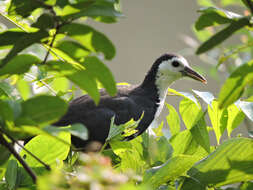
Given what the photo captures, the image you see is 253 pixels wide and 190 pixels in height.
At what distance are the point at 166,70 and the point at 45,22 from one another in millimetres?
1506

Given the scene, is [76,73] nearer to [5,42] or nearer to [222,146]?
[5,42]

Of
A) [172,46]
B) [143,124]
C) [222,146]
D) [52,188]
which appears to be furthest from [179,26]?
[52,188]

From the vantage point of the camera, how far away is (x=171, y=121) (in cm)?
82

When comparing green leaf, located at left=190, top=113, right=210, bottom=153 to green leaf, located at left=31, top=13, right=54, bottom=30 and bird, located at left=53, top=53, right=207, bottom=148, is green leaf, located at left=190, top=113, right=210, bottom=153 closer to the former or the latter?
green leaf, located at left=31, top=13, right=54, bottom=30

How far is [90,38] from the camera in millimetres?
433

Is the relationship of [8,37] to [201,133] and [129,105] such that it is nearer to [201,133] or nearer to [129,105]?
[201,133]

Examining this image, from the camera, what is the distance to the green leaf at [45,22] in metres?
0.44

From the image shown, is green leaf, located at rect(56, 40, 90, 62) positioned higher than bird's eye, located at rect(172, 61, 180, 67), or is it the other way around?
green leaf, located at rect(56, 40, 90, 62)

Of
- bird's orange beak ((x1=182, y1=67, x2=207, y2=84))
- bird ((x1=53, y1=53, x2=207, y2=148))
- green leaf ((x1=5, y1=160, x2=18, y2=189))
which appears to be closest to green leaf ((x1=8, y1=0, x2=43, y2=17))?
green leaf ((x1=5, y1=160, x2=18, y2=189))

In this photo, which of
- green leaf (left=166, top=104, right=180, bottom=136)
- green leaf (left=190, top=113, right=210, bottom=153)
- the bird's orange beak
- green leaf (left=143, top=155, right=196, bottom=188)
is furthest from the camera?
the bird's orange beak

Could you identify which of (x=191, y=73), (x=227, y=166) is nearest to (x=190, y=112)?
(x=227, y=166)

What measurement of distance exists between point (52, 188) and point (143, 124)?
125 centimetres

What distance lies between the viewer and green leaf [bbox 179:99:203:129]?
750 millimetres

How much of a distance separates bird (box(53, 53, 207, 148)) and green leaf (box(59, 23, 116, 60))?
0.81 metres
